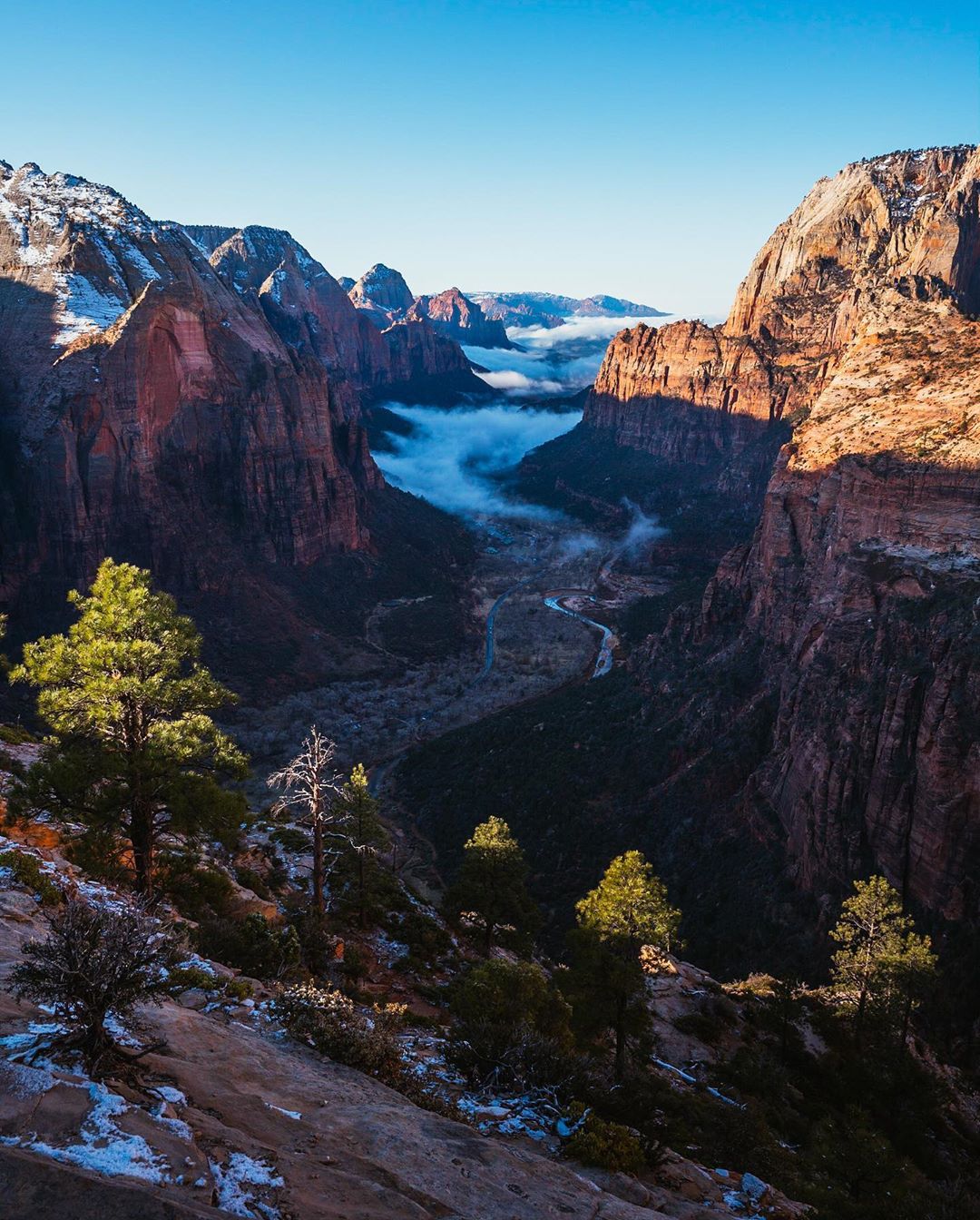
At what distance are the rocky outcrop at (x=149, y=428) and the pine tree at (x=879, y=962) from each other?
57602mm

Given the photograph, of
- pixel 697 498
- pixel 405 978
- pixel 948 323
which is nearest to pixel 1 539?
pixel 405 978

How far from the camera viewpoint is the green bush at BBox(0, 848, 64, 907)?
616 inches

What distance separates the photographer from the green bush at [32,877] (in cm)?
1566

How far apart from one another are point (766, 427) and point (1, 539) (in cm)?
11727

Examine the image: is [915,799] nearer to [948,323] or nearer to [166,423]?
[948,323]

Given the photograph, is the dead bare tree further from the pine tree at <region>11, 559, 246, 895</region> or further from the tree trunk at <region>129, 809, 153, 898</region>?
the tree trunk at <region>129, 809, 153, 898</region>

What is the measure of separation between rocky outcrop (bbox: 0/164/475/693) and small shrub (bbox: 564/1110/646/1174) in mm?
62623

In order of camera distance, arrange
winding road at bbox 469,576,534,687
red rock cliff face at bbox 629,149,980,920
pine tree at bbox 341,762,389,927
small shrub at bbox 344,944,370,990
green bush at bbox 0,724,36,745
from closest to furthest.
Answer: small shrub at bbox 344,944,370,990, pine tree at bbox 341,762,389,927, red rock cliff face at bbox 629,149,980,920, green bush at bbox 0,724,36,745, winding road at bbox 469,576,534,687

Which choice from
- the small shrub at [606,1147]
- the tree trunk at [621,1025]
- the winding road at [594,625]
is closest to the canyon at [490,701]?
the small shrub at [606,1147]

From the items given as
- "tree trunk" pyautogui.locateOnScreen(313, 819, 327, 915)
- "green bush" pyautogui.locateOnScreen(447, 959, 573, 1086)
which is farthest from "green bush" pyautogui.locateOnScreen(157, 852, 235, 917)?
"green bush" pyautogui.locateOnScreen(447, 959, 573, 1086)

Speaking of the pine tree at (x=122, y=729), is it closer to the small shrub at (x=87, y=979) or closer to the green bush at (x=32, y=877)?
the green bush at (x=32, y=877)

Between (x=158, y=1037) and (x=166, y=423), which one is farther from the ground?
(x=166, y=423)

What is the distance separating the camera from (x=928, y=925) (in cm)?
3030

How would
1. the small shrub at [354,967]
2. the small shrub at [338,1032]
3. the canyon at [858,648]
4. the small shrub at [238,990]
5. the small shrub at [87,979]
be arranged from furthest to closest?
the canyon at [858,648] → the small shrub at [354,967] → the small shrub at [238,990] → the small shrub at [338,1032] → the small shrub at [87,979]
